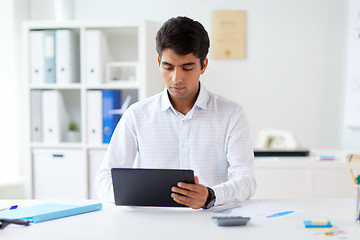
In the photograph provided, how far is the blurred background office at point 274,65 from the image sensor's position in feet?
11.1

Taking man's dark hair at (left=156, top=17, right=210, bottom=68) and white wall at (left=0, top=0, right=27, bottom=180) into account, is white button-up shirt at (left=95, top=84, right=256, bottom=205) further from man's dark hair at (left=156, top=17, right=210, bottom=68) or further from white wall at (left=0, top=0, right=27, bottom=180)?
white wall at (left=0, top=0, right=27, bottom=180)

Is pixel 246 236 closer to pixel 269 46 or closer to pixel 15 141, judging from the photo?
pixel 269 46

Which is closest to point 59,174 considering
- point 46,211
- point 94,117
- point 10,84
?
point 94,117

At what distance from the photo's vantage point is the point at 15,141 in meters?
3.50

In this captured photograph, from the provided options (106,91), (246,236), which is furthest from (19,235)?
(106,91)

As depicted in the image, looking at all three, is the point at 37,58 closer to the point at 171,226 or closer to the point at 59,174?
the point at 59,174

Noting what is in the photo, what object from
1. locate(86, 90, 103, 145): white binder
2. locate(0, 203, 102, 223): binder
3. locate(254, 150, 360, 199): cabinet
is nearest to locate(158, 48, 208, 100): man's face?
locate(0, 203, 102, 223): binder

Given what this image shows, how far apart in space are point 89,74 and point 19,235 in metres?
2.01

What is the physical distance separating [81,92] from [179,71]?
161cm

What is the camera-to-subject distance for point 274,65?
3.43 m

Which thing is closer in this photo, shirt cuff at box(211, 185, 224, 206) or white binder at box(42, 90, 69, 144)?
shirt cuff at box(211, 185, 224, 206)

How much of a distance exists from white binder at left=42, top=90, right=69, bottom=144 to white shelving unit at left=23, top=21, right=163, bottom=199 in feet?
0.13

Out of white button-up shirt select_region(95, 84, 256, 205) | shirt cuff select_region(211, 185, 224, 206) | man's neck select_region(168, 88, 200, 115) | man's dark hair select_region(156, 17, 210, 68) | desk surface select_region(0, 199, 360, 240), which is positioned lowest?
desk surface select_region(0, 199, 360, 240)

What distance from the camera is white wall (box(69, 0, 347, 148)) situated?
3393mm
